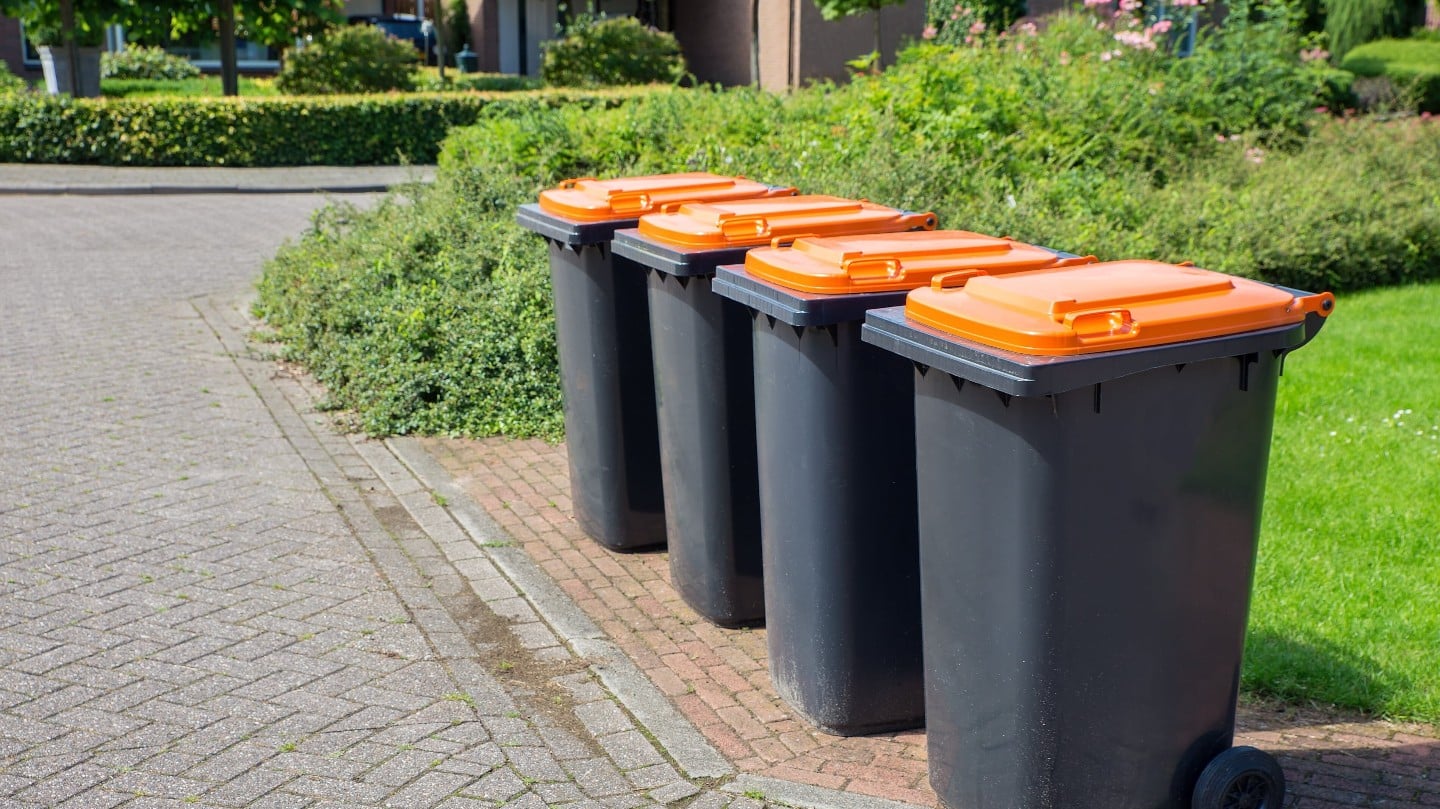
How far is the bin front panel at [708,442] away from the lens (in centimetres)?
425

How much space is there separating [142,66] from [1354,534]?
2947 cm

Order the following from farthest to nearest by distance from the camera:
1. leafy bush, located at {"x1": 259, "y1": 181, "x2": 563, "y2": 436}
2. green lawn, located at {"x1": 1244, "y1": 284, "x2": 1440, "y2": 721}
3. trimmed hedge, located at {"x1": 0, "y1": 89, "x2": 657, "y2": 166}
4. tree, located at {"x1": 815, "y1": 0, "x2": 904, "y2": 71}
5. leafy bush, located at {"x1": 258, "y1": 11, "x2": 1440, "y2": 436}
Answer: tree, located at {"x1": 815, "y1": 0, "x2": 904, "y2": 71}, trimmed hedge, located at {"x1": 0, "y1": 89, "x2": 657, "y2": 166}, leafy bush, located at {"x1": 258, "y1": 11, "x2": 1440, "y2": 436}, leafy bush, located at {"x1": 259, "y1": 181, "x2": 563, "y2": 436}, green lawn, located at {"x1": 1244, "y1": 284, "x2": 1440, "y2": 721}

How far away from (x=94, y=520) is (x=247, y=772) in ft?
7.69

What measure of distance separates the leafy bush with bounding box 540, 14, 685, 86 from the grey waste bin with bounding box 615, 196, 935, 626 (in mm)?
20366

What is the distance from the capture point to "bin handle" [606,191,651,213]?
4986 millimetres

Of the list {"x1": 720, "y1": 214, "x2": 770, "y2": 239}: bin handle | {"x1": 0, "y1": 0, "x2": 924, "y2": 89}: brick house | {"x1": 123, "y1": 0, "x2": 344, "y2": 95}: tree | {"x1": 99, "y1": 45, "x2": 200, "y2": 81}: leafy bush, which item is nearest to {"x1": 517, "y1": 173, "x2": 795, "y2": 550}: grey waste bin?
{"x1": 720, "y1": 214, "x2": 770, "y2": 239}: bin handle

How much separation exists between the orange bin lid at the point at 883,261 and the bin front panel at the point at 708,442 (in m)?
0.41

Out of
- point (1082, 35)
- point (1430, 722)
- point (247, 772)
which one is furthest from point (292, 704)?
point (1082, 35)

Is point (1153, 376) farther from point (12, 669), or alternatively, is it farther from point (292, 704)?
point (12, 669)

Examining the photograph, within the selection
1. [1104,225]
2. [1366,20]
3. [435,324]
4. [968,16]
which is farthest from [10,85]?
[1366,20]

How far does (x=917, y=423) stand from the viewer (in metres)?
3.16

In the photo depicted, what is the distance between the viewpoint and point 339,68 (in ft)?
72.0

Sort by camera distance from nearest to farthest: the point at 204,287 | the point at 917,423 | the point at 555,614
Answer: the point at 917,423 → the point at 555,614 → the point at 204,287

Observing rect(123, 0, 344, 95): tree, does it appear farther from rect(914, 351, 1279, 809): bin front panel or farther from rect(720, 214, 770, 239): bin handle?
rect(914, 351, 1279, 809): bin front panel
